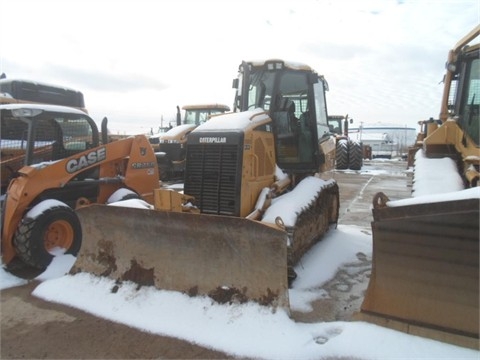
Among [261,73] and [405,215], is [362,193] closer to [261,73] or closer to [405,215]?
[261,73]

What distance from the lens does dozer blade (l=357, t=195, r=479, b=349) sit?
299cm

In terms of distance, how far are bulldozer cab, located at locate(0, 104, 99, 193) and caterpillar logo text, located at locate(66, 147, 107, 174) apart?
417 millimetres

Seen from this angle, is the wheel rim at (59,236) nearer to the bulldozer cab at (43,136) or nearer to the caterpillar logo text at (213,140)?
the bulldozer cab at (43,136)

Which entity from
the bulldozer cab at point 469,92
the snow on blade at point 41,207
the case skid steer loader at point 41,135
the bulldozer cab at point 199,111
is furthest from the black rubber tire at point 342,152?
Answer: the snow on blade at point 41,207

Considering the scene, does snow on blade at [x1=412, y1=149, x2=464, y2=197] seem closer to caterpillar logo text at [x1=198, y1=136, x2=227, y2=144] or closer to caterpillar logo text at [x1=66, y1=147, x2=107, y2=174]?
caterpillar logo text at [x1=198, y1=136, x2=227, y2=144]

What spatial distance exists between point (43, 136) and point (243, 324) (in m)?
4.40

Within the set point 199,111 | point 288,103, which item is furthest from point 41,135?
point 199,111

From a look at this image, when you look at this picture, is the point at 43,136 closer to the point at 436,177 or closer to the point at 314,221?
the point at 314,221

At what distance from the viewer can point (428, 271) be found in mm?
3160

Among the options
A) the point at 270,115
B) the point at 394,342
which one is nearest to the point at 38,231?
the point at 270,115

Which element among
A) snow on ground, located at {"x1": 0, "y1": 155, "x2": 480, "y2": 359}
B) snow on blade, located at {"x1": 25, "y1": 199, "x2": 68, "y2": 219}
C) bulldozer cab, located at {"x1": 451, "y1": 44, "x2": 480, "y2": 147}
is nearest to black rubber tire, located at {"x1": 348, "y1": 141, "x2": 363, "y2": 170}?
bulldozer cab, located at {"x1": 451, "y1": 44, "x2": 480, "y2": 147}

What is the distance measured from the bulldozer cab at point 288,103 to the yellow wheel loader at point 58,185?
2053mm

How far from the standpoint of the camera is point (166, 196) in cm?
466

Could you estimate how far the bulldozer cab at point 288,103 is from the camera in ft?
18.9
